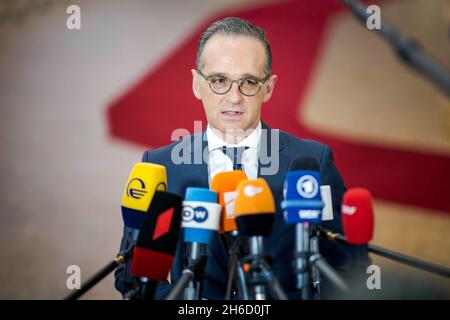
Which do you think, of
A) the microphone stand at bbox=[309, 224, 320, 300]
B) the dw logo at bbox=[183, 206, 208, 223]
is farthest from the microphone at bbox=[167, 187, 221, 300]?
the microphone stand at bbox=[309, 224, 320, 300]

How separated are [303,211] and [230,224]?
18 centimetres

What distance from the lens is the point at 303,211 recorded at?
4.40ft

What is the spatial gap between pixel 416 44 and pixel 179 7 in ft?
10.2

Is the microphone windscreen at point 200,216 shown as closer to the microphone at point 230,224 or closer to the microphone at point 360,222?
the microphone at point 230,224

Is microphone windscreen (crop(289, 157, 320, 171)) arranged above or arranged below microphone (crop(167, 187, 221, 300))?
above

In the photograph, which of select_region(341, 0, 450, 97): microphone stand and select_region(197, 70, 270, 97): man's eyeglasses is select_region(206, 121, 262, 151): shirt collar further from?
select_region(341, 0, 450, 97): microphone stand

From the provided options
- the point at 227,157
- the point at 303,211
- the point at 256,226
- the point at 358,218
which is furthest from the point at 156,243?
the point at 227,157

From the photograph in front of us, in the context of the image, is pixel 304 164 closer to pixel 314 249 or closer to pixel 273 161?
pixel 314 249

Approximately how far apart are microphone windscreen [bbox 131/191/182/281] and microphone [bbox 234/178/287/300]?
15 cm

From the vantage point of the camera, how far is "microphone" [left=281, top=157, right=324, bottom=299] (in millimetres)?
1315

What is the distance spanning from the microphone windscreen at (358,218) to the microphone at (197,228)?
31 cm

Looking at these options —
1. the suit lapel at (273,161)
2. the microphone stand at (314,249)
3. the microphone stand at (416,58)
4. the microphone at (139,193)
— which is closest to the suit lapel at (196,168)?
the suit lapel at (273,161)

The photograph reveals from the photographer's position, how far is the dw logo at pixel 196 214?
1.36m
